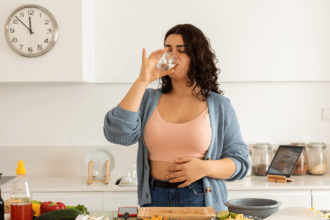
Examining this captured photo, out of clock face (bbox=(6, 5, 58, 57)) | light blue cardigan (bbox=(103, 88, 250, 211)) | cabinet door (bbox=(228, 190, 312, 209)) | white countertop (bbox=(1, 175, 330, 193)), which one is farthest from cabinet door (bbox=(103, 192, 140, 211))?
clock face (bbox=(6, 5, 58, 57))

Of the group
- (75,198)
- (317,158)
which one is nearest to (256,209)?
(75,198)

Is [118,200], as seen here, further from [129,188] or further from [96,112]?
[96,112]

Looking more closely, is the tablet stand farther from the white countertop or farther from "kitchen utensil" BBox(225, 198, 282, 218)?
"kitchen utensil" BBox(225, 198, 282, 218)

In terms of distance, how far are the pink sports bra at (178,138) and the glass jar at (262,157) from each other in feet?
4.10

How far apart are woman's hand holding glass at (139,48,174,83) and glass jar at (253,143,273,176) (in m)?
1.41

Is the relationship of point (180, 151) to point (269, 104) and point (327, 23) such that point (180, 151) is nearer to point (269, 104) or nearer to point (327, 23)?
point (269, 104)

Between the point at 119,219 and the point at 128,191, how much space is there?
1.10 meters

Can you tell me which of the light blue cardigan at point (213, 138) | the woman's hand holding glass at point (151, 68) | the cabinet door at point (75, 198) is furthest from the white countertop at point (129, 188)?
the woman's hand holding glass at point (151, 68)

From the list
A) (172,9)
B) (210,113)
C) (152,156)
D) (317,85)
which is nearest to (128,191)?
(152,156)

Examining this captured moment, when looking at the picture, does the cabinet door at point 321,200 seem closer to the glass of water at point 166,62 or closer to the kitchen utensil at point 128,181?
the kitchen utensil at point 128,181

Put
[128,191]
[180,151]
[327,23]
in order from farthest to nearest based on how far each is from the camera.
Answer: [327,23] < [128,191] < [180,151]

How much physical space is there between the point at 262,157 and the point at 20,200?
1.83 metres

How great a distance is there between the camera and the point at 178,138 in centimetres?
131

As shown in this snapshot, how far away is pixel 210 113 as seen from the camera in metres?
1.37
